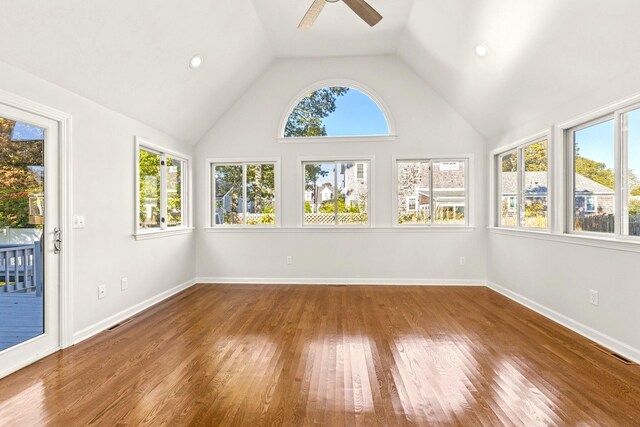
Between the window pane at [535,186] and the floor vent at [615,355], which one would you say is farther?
the window pane at [535,186]

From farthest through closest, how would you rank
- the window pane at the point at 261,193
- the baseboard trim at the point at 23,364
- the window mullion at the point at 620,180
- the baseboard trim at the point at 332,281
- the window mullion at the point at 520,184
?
the window pane at the point at 261,193
the baseboard trim at the point at 332,281
the window mullion at the point at 520,184
the window mullion at the point at 620,180
the baseboard trim at the point at 23,364

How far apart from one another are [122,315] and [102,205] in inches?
49.4

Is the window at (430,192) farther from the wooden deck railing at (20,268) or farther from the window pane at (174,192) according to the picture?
the wooden deck railing at (20,268)

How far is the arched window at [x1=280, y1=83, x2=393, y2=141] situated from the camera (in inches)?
213

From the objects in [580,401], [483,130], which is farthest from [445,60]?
[580,401]

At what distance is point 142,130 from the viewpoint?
166 inches

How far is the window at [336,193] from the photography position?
5461 millimetres

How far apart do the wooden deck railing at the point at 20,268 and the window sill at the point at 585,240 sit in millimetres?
4890

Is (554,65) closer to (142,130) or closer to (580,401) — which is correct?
(580,401)

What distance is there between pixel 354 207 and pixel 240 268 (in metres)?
2.13

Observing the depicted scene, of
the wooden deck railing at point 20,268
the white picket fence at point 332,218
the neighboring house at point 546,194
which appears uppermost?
the neighboring house at point 546,194

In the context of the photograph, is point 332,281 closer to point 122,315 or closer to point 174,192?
point 174,192

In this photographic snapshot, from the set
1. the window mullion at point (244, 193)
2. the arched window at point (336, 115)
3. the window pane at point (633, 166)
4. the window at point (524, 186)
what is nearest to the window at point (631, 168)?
the window pane at point (633, 166)

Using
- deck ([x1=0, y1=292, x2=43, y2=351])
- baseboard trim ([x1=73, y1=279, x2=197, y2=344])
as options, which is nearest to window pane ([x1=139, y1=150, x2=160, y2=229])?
baseboard trim ([x1=73, y1=279, x2=197, y2=344])
